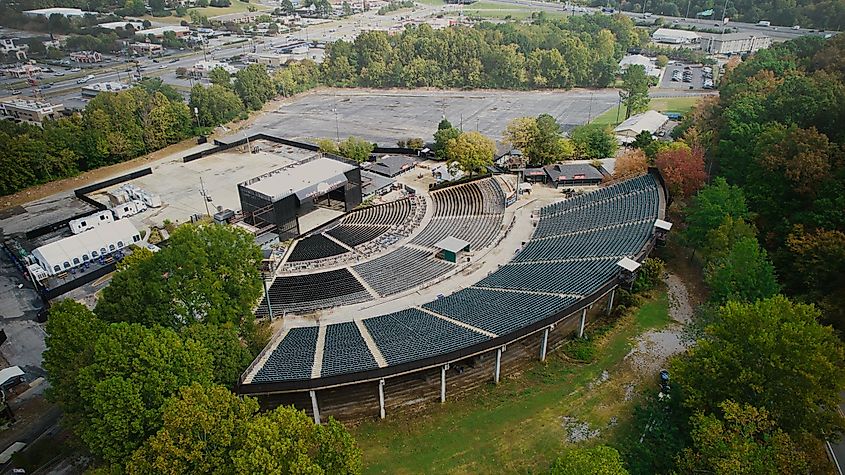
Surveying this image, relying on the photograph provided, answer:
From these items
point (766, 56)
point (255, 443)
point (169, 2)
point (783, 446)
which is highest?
point (169, 2)

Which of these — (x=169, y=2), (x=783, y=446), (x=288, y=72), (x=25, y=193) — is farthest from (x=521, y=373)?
(x=169, y=2)

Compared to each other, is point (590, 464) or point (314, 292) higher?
point (590, 464)

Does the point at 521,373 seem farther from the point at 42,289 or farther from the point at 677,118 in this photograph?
the point at 677,118

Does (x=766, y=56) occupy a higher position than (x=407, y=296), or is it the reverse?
(x=766, y=56)

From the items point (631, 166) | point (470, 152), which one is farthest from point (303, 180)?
point (631, 166)

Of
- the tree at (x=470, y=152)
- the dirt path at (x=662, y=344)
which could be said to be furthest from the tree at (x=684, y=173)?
the tree at (x=470, y=152)

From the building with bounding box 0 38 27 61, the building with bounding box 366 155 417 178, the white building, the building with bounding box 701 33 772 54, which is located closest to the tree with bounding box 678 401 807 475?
the building with bounding box 366 155 417 178

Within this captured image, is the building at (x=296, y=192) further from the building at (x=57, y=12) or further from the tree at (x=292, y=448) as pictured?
the building at (x=57, y=12)

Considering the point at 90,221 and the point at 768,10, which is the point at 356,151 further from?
the point at 768,10
